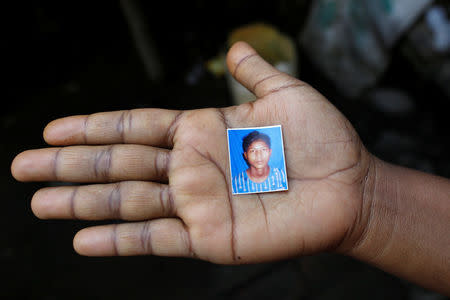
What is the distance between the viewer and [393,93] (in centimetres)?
409

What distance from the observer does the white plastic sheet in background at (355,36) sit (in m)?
3.23

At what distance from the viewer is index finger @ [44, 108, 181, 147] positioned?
2.13 m

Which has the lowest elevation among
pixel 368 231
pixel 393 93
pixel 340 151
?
pixel 368 231

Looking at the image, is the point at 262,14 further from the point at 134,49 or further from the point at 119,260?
the point at 119,260

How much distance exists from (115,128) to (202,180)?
0.70 metres

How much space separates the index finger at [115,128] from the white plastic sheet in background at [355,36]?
2.51 metres

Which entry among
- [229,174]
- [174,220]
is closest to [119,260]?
[174,220]

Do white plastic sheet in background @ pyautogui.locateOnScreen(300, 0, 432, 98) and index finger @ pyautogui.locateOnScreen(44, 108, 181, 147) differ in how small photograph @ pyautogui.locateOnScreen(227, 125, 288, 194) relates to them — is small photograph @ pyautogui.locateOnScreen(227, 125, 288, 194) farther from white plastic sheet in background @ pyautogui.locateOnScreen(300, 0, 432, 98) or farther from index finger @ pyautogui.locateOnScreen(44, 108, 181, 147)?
white plastic sheet in background @ pyautogui.locateOnScreen(300, 0, 432, 98)

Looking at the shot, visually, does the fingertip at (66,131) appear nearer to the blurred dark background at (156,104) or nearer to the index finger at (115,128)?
the index finger at (115,128)

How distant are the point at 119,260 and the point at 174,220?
161 cm

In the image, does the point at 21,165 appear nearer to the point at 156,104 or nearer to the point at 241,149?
the point at 241,149

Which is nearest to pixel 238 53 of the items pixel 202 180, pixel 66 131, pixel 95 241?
pixel 202 180

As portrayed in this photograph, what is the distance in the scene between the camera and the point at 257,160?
2.10m

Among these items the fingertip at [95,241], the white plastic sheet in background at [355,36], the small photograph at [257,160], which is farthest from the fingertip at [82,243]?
the white plastic sheet in background at [355,36]
